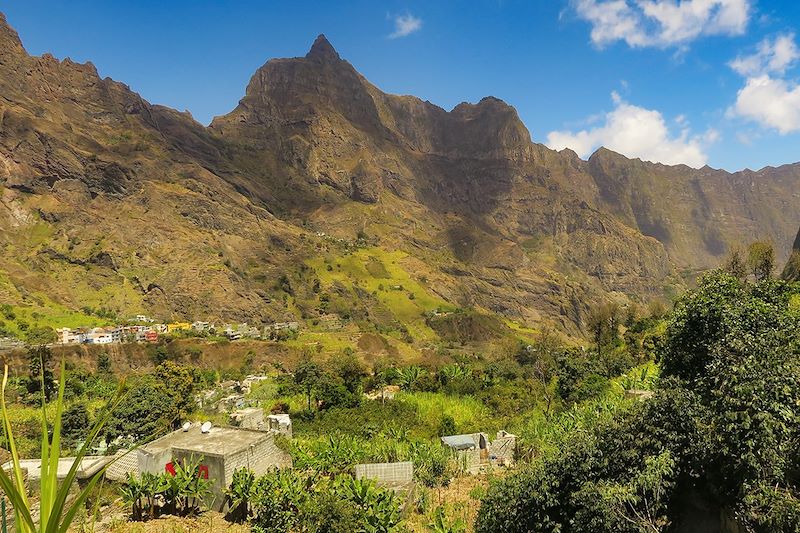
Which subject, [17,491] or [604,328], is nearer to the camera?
[17,491]

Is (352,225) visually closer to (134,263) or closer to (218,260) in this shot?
(218,260)

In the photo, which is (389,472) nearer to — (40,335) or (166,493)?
(166,493)

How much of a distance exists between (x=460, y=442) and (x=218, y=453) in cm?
1631

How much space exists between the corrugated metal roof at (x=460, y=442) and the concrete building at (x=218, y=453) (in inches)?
438

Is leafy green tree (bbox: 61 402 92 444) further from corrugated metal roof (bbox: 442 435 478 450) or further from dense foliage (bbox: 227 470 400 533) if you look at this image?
corrugated metal roof (bbox: 442 435 478 450)

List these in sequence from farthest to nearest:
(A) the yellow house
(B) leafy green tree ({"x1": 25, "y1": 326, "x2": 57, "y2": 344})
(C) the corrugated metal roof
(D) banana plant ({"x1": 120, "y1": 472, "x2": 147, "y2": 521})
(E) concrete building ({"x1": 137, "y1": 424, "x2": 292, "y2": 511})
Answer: (A) the yellow house
(B) leafy green tree ({"x1": 25, "y1": 326, "x2": 57, "y2": 344})
(C) the corrugated metal roof
(E) concrete building ({"x1": 137, "y1": 424, "x2": 292, "y2": 511})
(D) banana plant ({"x1": 120, "y1": 472, "x2": 147, "y2": 521})

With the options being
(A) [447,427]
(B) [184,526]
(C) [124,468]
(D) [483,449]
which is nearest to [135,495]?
(B) [184,526]

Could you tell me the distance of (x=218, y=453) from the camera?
20.5m

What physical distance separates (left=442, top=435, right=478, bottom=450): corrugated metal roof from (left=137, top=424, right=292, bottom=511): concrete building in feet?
36.5

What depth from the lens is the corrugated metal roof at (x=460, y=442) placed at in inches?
1206

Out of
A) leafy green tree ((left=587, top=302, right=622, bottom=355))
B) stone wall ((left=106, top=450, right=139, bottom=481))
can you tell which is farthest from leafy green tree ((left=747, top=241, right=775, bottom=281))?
stone wall ((left=106, top=450, right=139, bottom=481))

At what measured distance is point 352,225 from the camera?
189 meters

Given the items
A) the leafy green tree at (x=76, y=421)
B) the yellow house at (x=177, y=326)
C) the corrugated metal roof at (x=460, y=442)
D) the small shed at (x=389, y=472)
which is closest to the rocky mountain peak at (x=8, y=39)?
the yellow house at (x=177, y=326)

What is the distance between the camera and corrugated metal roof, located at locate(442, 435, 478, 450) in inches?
1206
